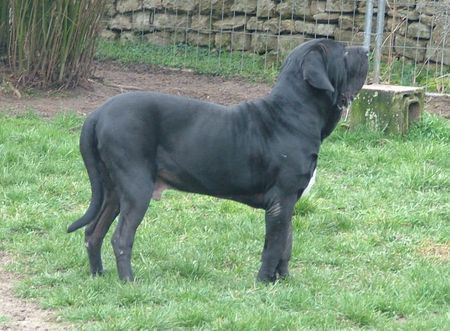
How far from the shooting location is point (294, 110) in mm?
5883

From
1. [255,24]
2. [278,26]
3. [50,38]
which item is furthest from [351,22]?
[50,38]

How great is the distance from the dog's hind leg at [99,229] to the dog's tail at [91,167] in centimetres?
11

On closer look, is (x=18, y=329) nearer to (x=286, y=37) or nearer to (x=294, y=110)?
(x=294, y=110)

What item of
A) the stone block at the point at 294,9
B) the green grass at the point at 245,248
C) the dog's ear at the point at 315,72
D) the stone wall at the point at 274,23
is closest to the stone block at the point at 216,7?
the stone wall at the point at 274,23

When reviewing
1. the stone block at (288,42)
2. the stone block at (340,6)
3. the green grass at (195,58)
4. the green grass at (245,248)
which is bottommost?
the green grass at (245,248)

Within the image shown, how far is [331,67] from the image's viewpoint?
593cm

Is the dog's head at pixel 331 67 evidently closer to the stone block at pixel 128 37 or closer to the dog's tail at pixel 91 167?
the dog's tail at pixel 91 167

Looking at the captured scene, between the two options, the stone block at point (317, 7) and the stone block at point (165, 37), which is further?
the stone block at point (165, 37)

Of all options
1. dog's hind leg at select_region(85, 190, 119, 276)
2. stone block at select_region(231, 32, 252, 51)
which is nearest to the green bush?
stone block at select_region(231, 32, 252, 51)

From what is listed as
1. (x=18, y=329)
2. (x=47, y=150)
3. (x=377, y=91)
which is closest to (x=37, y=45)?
(x=47, y=150)

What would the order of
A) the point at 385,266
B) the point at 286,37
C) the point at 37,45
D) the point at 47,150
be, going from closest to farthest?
the point at 385,266
the point at 47,150
the point at 37,45
the point at 286,37

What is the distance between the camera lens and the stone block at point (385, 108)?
9734 millimetres

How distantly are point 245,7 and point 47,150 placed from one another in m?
6.37

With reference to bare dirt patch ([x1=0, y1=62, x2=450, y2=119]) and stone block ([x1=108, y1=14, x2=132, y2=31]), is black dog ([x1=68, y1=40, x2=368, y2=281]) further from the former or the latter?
stone block ([x1=108, y1=14, x2=132, y2=31])
